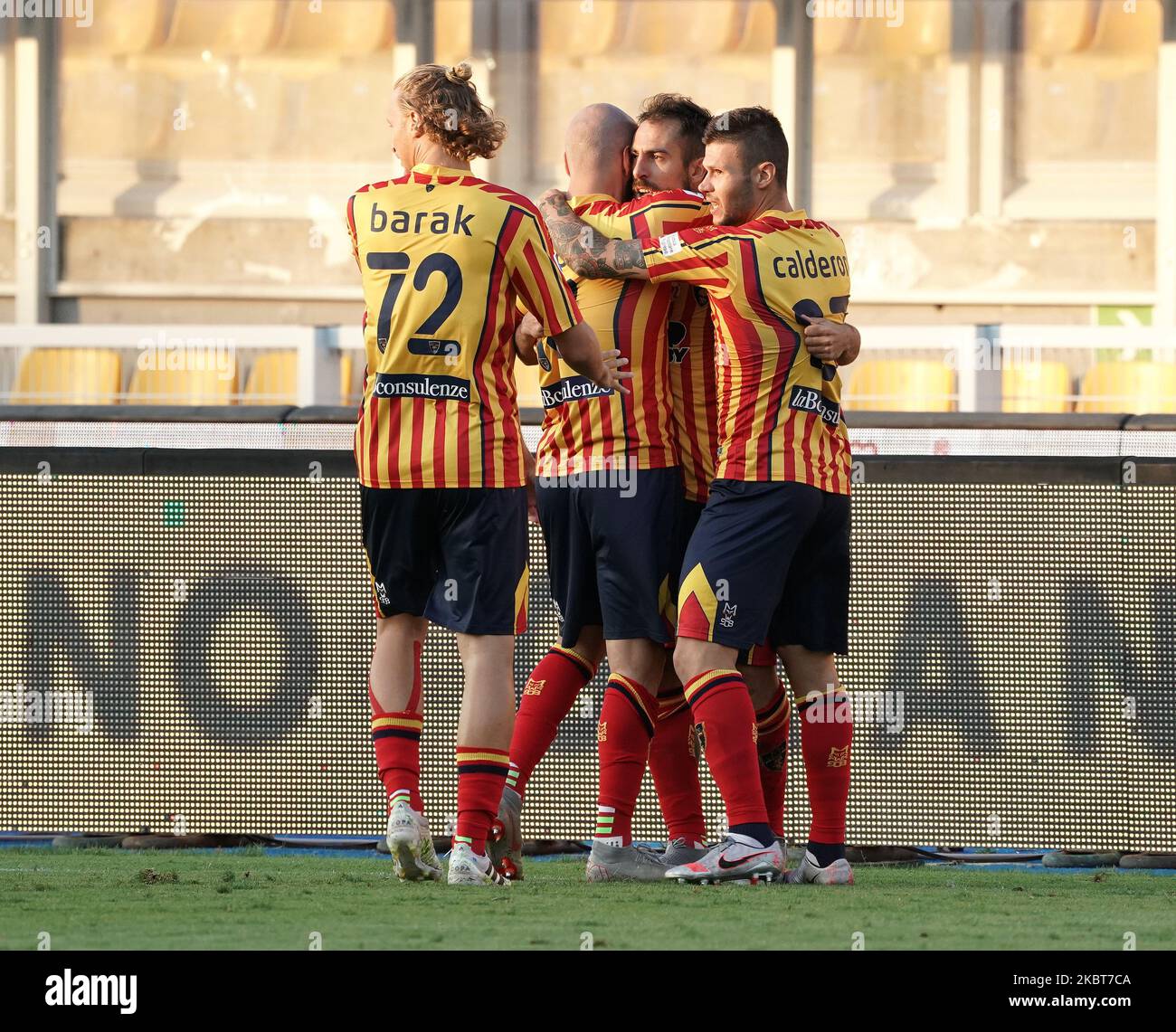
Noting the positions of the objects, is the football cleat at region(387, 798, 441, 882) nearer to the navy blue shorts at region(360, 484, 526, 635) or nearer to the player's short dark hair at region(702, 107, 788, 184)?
the navy blue shorts at region(360, 484, 526, 635)

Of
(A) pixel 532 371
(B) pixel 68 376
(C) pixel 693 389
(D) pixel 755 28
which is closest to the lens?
(C) pixel 693 389

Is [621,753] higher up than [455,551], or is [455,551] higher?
[455,551]

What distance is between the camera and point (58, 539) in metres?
5.80

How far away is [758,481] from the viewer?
458cm

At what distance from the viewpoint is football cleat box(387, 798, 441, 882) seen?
14.3 ft

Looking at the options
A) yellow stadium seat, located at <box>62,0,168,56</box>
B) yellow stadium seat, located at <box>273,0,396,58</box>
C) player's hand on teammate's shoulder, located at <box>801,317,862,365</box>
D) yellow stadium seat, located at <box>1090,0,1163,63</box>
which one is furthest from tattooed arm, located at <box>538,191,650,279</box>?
yellow stadium seat, located at <box>62,0,168,56</box>

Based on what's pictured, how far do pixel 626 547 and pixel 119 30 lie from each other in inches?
470

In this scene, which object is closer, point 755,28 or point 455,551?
point 455,551

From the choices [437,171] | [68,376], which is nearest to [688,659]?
[437,171]

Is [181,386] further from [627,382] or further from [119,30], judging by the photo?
[627,382]

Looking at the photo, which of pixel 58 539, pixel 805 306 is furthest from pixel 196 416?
pixel 805 306

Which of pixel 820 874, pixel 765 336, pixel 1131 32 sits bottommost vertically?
pixel 820 874
